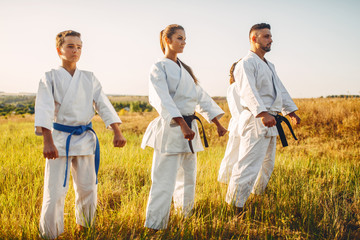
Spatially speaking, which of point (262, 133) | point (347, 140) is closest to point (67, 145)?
point (262, 133)

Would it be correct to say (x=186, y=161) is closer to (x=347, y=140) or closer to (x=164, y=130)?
(x=164, y=130)

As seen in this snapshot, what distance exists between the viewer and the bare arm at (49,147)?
207 centimetres

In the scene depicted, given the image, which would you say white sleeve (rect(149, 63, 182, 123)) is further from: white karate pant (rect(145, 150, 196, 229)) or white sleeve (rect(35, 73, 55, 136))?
white sleeve (rect(35, 73, 55, 136))

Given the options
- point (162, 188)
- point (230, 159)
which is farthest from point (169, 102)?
point (230, 159)

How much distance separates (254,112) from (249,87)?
0.92 feet

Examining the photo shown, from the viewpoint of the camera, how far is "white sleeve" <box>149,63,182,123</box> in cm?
236

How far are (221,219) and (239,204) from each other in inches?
10.0

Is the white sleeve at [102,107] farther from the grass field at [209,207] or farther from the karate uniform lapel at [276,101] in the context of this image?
the karate uniform lapel at [276,101]

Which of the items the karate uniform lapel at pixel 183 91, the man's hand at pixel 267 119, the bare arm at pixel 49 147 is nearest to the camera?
the bare arm at pixel 49 147

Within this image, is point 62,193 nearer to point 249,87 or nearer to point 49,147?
point 49,147

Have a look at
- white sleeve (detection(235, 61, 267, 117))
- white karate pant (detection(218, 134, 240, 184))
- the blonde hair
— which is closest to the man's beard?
white sleeve (detection(235, 61, 267, 117))

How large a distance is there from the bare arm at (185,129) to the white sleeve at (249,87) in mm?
852

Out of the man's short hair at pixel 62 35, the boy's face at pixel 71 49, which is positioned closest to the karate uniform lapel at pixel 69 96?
the boy's face at pixel 71 49

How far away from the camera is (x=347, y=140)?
709 cm
